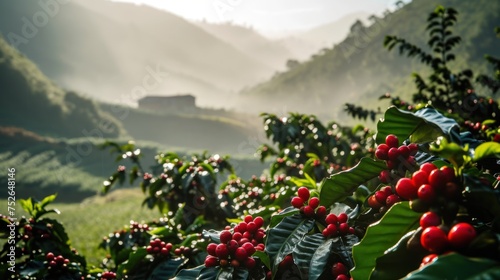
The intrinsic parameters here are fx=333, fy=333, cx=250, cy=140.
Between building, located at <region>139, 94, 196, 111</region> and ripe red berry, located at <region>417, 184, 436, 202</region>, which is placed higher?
building, located at <region>139, 94, 196, 111</region>

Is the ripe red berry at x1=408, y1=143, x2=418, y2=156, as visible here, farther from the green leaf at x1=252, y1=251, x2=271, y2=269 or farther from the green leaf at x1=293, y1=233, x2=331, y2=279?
the green leaf at x1=252, y1=251, x2=271, y2=269

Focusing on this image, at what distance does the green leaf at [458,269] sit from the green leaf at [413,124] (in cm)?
60

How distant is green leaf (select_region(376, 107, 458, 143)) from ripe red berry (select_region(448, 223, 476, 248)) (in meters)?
0.50

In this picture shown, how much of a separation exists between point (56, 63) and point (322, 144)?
96.7m

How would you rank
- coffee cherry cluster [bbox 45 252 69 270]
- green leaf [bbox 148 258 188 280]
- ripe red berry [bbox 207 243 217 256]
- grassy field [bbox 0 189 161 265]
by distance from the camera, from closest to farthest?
ripe red berry [bbox 207 243 217 256] → green leaf [bbox 148 258 188 280] → coffee cherry cluster [bbox 45 252 69 270] → grassy field [bbox 0 189 161 265]

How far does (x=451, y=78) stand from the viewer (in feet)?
16.0

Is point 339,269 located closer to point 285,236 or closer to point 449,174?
point 285,236

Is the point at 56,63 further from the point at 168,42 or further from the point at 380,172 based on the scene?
the point at 380,172

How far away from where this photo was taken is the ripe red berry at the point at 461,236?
792 mm

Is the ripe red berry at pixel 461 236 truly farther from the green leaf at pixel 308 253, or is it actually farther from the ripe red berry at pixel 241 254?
the ripe red berry at pixel 241 254

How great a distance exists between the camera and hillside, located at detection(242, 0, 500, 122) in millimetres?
46094

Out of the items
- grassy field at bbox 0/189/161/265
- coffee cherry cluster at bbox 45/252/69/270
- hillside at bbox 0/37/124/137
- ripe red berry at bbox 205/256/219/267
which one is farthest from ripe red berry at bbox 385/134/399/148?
hillside at bbox 0/37/124/137

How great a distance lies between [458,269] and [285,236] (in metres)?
0.73

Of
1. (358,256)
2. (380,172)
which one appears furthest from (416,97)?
(358,256)
